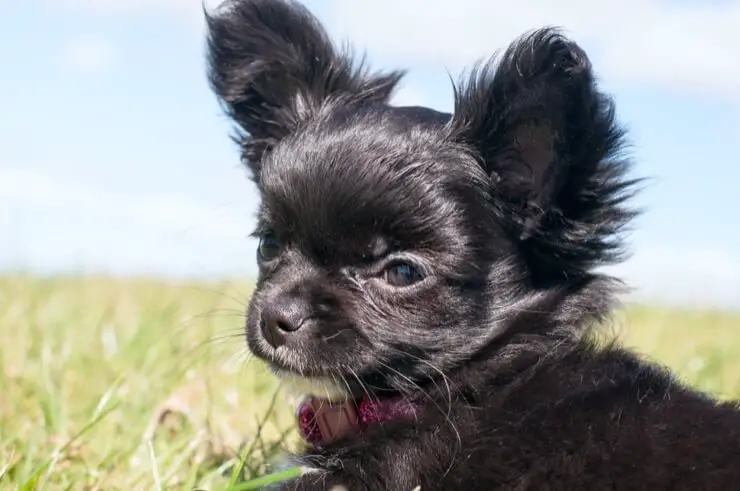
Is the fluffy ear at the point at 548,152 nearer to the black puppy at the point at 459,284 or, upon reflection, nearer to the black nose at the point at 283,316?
the black puppy at the point at 459,284

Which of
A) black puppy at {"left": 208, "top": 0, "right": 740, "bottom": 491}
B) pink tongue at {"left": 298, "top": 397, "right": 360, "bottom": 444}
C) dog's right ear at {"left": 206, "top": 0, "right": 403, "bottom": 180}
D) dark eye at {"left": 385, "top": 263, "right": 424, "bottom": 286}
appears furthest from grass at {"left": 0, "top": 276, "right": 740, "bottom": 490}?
dog's right ear at {"left": 206, "top": 0, "right": 403, "bottom": 180}

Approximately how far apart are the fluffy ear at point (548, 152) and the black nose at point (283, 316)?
77 centimetres

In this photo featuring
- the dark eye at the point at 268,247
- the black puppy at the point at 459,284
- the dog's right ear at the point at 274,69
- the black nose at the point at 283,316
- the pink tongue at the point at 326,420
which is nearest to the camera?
the black puppy at the point at 459,284

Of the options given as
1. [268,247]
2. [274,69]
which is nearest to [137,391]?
[268,247]

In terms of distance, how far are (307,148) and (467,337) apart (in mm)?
814

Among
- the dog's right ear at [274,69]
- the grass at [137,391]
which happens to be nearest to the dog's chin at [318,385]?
the grass at [137,391]

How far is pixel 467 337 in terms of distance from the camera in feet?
10.7

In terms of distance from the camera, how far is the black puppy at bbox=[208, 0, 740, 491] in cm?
294

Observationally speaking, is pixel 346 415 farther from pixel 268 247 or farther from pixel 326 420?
pixel 268 247

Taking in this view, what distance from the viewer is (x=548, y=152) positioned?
3445 mm

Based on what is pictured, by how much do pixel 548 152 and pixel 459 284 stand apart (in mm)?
561

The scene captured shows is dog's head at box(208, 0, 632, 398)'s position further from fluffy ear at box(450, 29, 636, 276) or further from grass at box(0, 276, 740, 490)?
grass at box(0, 276, 740, 490)

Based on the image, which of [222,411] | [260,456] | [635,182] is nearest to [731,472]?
[635,182]

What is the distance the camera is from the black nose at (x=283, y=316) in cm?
317
